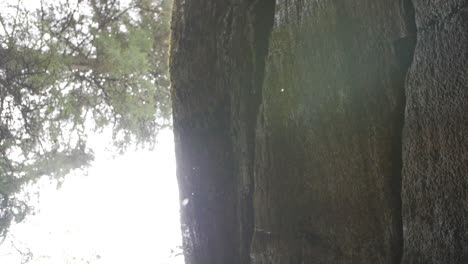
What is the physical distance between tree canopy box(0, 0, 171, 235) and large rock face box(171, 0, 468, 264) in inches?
199

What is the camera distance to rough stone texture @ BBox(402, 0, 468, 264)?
7.86ft

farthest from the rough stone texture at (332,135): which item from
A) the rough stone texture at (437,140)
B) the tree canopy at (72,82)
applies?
the tree canopy at (72,82)

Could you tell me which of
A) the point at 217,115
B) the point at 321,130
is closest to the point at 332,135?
the point at 321,130

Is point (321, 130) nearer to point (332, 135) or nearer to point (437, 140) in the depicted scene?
point (332, 135)

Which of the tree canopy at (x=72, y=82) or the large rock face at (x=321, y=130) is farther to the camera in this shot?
the tree canopy at (x=72, y=82)

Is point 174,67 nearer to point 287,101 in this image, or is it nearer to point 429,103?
point 287,101

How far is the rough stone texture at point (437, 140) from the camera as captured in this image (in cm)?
240

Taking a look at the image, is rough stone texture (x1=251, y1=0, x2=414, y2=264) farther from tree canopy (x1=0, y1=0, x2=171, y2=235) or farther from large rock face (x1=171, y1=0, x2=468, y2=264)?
tree canopy (x1=0, y1=0, x2=171, y2=235)

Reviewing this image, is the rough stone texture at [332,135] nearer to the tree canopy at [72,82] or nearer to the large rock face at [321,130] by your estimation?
the large rock face at [321,130]

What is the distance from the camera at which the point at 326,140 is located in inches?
124

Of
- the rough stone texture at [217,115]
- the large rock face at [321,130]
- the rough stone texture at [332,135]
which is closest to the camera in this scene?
the large rock face at [321,130]

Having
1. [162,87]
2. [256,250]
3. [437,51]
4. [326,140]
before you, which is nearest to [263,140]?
[326,140]

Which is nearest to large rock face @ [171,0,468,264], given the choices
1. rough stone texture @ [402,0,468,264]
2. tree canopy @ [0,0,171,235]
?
rough stone texture @ [402,0,468,264]

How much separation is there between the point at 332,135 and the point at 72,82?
7288mm
